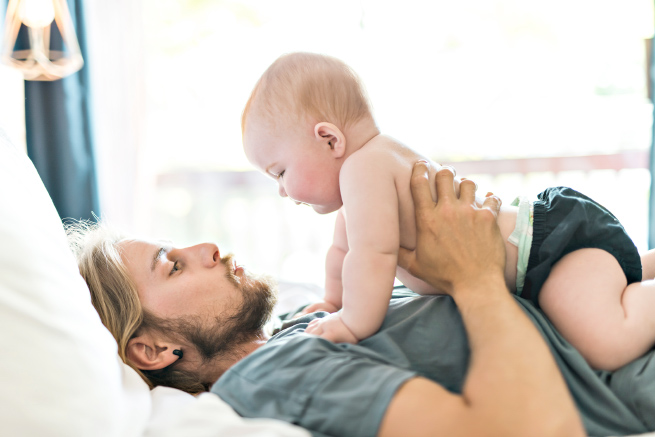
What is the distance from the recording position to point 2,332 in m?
0.76

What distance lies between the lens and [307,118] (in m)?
1.10

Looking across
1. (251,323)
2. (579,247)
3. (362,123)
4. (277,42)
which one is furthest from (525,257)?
(277,42)

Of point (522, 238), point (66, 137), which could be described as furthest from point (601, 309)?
point (66, 137)

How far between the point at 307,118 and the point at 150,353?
66 cm

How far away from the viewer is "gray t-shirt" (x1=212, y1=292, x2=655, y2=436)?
779mm

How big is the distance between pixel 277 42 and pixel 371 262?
2108mm

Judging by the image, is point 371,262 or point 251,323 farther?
point 251,323

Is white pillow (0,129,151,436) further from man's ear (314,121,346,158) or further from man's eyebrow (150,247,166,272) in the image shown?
man's ear (314,121,346,158)

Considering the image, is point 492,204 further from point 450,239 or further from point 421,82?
point 421,82

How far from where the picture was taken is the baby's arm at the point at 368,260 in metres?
0.98

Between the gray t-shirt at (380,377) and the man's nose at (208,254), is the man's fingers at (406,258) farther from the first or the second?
the man's nose at (208,254)

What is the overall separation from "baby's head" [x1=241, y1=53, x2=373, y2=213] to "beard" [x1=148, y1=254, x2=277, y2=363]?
10.5 inches

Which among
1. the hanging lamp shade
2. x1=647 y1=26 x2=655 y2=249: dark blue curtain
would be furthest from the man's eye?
x1=647 y1=26 x2=655 y2=249: dark blue curtain

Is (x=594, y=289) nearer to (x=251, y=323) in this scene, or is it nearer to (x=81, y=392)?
(x=251, y=323)
